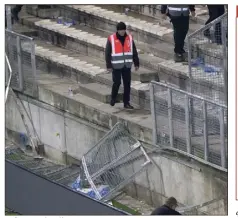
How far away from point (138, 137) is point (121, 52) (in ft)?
4.24

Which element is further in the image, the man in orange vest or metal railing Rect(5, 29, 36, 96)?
metal railing Rect(5, 29, 36, 96)

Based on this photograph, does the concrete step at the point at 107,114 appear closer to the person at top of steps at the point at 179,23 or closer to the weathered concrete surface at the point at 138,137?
the weathered concrete surface at the point at 138,137

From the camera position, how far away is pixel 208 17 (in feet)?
85.1

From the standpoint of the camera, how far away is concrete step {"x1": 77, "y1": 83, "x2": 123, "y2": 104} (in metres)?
24.1

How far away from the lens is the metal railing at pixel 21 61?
25.1 meters

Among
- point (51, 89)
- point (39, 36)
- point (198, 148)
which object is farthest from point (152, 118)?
point (39, 36)

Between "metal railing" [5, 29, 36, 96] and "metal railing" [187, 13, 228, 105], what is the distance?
3.18 metres

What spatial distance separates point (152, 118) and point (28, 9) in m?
6.67

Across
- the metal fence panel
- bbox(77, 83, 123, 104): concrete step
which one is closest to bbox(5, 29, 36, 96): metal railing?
bbox(77, 83, 123, 104): concrete step

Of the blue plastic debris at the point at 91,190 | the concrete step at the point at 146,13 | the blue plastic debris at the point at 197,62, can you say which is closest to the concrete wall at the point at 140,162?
the blue plastic debris at the point at 91,190

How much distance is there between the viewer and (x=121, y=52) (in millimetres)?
23156

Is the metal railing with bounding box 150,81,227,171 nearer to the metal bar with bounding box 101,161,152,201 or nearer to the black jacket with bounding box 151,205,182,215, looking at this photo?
the metal bar with bounding box 101,161,152,201
